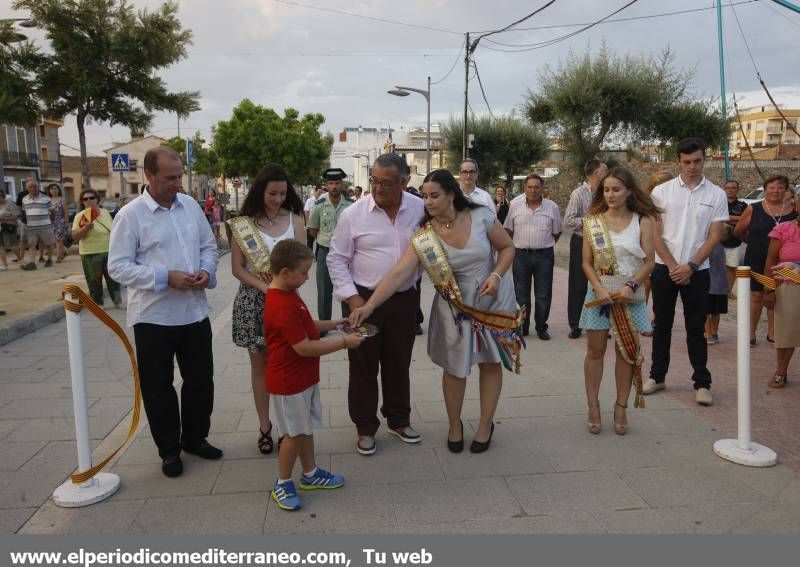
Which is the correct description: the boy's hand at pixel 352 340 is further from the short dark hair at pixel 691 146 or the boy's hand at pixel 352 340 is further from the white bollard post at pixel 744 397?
the short dark hair at pixel 691 146

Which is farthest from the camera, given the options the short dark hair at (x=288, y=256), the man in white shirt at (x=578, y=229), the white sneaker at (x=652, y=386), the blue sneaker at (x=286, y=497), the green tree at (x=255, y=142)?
the green tree at (x=255, y=142)

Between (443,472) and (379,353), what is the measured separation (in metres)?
0.82

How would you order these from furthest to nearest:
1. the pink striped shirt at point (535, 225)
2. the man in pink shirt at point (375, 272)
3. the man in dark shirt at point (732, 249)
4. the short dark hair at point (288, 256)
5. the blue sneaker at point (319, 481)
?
the man in dark shirt at point (732, 249) < the pink striped shirt at point (535, 225) < the man in pink shirt at point (375, 272) < the blue sneaker at point (319, 481) < the short dark hair at point (288, 256)

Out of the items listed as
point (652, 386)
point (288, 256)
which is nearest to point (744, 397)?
point (652, 386)

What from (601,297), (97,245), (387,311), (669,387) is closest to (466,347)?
(387,311)

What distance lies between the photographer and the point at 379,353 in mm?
3924

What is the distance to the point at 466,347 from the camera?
373 cm

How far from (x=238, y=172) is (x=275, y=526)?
4022 cm

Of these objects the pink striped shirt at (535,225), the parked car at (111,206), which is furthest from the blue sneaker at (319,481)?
the parked car at (111,206)

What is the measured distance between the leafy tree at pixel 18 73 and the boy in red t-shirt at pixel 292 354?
12091 mm

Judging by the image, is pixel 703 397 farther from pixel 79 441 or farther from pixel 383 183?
pixel 79 441

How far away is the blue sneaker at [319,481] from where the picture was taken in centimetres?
335

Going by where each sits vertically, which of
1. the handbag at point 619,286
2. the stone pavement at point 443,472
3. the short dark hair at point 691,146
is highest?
the short dark hair at point 691,146

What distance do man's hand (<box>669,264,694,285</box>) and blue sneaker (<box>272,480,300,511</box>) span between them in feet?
10.5
